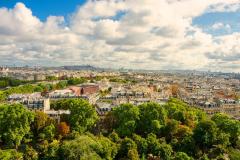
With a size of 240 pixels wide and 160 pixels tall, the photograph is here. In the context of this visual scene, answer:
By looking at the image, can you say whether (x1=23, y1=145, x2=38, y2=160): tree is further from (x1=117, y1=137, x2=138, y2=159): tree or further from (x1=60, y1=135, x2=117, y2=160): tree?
(x1=117, y1=137, x2=138, y2=159): tree

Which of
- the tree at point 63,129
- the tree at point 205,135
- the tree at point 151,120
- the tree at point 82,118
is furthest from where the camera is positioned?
the tree at point 82,118

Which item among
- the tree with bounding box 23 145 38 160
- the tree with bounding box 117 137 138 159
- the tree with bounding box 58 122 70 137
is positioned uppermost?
the tree with bounding box 58 122 70 137

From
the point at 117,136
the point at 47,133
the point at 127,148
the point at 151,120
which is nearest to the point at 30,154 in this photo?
the point at 47,133

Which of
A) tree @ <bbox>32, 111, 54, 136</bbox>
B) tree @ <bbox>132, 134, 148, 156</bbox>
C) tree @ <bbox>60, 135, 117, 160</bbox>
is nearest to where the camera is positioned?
tree @ <bbox>60, 135, 117, 160</bbox>

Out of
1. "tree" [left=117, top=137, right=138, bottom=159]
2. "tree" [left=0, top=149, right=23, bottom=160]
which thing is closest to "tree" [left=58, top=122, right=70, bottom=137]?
"tree" [left=0, top=149, right=23, bottom=160]

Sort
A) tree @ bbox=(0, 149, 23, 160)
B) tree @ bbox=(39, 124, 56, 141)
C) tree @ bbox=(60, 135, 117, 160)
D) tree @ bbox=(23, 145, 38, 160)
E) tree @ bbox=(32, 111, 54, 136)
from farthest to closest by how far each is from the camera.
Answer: tree @ bbox=(32, 111, 54, 136), tree @ bbox=(39, 124, 56, 141), tree @ bbox=(23, 145, 38, 160), tree @ bbox=(0, 149, 23, 160), tree @ bbox=(60, 135, 117, 160)

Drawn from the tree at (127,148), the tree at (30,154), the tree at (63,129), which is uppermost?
the tree at (63,129)

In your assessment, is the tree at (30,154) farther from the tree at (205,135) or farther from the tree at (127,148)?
the tree at (205,135)

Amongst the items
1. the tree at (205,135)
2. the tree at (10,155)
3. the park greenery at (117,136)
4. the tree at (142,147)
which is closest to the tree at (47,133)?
the park greenery at (117,136)

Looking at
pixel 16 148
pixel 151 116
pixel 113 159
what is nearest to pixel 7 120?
pixel 16 148
